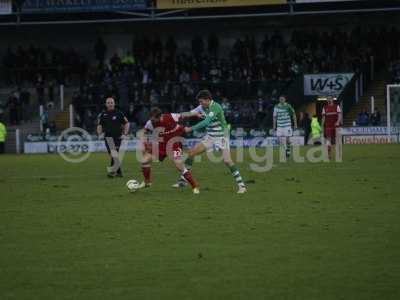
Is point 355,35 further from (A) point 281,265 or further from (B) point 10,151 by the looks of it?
(A) point 281,265

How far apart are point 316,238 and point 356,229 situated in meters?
0.98

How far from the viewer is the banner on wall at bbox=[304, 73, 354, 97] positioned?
1635 inches

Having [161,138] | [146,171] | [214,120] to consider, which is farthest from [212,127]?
[146,171]

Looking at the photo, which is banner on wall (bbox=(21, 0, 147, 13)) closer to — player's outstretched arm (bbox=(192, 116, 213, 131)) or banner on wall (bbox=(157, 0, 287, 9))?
banner on wall (bbox=(157, 0, 287, 9))

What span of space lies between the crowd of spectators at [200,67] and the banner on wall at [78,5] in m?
3.36

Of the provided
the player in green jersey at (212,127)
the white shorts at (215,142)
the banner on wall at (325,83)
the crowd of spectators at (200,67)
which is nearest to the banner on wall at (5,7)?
the crowd of spectators at (200,67)

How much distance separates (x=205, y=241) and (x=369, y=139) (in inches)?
1128

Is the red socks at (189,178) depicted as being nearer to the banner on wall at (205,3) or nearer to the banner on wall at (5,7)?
the banner on wall at (205,3)

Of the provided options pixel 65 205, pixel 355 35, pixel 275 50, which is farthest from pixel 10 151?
pixel 65 205

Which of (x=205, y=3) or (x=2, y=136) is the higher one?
(x=205, y=3)

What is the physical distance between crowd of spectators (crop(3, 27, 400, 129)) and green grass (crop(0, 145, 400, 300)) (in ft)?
66.4

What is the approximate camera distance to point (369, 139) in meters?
39.4

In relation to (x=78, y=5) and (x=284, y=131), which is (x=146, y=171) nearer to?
(x=284, y=131)

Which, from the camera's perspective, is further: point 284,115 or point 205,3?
point 205,3
